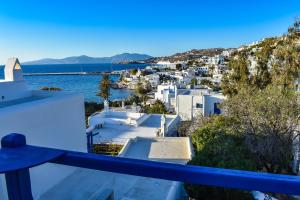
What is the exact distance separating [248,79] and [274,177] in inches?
760

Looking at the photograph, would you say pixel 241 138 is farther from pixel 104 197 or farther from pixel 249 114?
pixel 104 197

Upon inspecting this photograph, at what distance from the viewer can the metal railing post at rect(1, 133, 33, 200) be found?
3.66 ft

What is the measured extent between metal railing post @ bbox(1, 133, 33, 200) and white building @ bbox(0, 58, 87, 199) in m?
3.00

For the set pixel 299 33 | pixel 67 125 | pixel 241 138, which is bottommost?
pixel 241 138

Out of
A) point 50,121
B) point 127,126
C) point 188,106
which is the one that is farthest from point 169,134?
point 50,121

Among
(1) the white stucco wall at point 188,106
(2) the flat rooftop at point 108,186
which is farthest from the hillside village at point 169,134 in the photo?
(1) the white stucco wall at point 188,106

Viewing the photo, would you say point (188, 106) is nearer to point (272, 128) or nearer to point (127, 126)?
point (127, 126)

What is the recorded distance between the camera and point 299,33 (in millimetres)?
14953

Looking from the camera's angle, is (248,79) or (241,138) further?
(248,79)

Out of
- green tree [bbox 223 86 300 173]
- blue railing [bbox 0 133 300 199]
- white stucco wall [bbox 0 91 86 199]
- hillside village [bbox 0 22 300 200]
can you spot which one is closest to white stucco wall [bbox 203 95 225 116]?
hillside village [bbox 0 22 300 200]

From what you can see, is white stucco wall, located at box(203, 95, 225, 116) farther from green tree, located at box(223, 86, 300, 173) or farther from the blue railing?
the blue railing

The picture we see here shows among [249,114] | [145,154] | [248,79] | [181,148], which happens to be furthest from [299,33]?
[145,154]

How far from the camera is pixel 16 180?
1.12m

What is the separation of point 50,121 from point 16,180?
3733mm
